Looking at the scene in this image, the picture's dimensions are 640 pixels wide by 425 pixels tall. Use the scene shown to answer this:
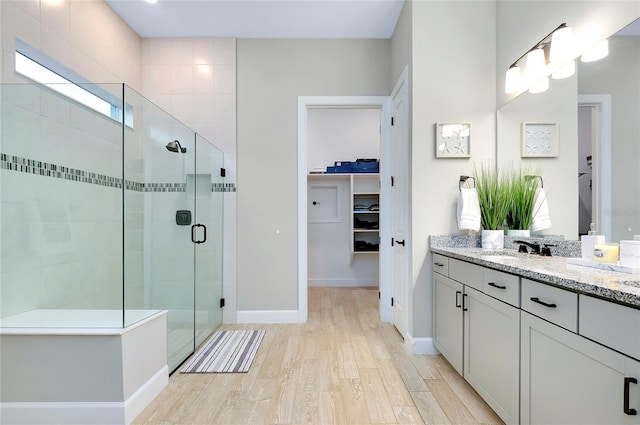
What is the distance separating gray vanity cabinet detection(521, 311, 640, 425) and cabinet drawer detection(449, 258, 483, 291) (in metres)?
0.42

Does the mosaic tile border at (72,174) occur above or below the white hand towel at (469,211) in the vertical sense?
above

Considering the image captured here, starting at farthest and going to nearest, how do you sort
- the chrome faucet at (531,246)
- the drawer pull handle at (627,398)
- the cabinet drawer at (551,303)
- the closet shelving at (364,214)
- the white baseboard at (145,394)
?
the closet shelving at (364,214) < the chrome faucet at (531,246) < the white baseboard at (145,394) < the cabinet drawer at (551,303) < the drawer pull handle at (627,398)

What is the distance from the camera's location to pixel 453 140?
2.61 m

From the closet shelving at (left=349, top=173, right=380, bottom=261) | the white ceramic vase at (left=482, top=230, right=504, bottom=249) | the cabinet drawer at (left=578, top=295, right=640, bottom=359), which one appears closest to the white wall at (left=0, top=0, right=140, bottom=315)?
the cabinet drawer at (left=578, top=295, right=640, bottom=359)

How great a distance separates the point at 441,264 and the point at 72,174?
107 inches

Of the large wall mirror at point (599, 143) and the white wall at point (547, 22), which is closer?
the large wall mirror at point (599, 143)

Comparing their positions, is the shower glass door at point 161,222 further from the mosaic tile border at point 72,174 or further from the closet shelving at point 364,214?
the closet shelving at point 364,214

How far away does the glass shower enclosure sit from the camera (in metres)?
1.92

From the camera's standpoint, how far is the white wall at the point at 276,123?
3443 mm

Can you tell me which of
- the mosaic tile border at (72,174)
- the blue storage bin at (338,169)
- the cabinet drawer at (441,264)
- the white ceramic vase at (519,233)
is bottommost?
the cabinet drawer at (441,264)

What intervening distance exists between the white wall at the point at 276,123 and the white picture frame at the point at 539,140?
1.57m

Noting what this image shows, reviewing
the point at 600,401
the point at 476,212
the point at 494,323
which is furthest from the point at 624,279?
the point at 476,212

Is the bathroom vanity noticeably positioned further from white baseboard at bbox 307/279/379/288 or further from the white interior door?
white baseboard at bbox 307/279/379/288

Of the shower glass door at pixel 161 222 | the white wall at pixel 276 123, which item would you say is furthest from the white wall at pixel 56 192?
the white wall at pixel 276 123
